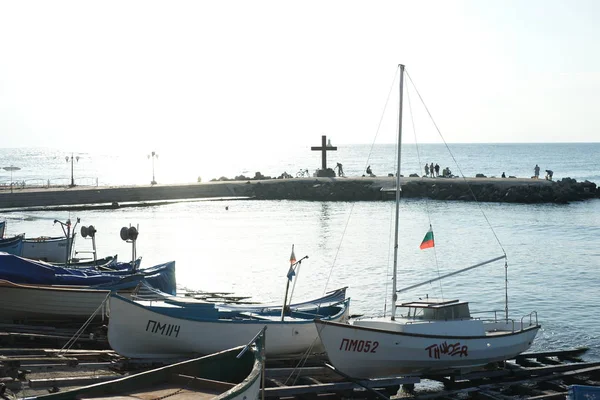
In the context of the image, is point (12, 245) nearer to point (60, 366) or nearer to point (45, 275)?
point (45, 275)

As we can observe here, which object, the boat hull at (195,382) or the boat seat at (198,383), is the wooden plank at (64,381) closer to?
the boat hull at (195,382)

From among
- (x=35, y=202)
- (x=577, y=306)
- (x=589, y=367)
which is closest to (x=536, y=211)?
(x=577, y=306)

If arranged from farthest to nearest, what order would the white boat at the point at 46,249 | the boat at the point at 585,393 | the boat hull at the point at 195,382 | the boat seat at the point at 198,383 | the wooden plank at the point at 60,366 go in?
the white boat at the point at 46,249
the wooden plank at the point at 60,366
the boat at the point at 585,393
the boat seat at the point at 198,383
the boat hull at the point at 195,382

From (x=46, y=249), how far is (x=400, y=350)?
24.2m

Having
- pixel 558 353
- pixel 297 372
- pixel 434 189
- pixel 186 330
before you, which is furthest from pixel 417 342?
pixel 434 189

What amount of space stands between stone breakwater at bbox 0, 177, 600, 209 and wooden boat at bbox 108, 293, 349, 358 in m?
57.0

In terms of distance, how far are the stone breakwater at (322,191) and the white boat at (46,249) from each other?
36892 millimetres

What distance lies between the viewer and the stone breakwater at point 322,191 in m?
79.4

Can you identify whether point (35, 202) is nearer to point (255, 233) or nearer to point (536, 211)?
point (255, 233)

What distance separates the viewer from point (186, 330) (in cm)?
2206

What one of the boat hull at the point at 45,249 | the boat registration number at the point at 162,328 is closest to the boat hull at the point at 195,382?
the boat registration number at the point at 162,328

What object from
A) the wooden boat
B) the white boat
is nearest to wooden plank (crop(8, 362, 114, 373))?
the wooden boat

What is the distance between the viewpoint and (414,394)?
71.1 ft

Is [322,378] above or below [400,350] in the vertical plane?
below
